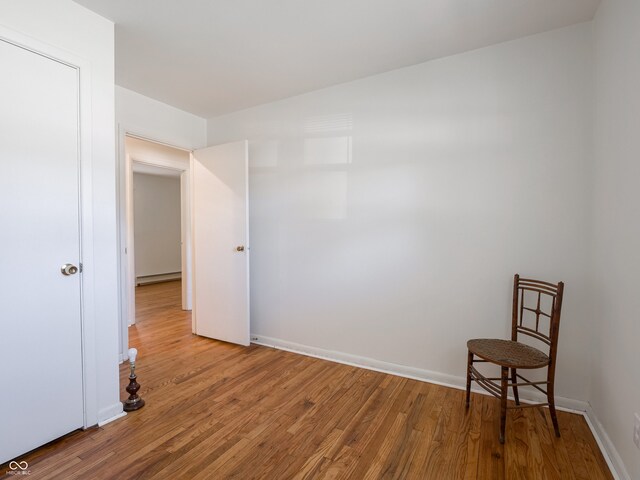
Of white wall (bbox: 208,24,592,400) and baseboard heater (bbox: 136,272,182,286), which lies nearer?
white wall (bbox: 208,24,592,400)

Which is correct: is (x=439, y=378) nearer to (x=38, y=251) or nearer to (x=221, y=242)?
(x=221, y=242)

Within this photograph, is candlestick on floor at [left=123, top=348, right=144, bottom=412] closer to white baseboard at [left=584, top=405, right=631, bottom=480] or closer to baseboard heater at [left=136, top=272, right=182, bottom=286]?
white baseboard at [left=584, top=405, right=631, bottom=480]

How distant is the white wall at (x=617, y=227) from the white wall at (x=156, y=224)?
292 inches

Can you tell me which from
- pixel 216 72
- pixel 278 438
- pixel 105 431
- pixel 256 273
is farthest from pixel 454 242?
pixel 105 431

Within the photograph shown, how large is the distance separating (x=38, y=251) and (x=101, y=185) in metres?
0.50

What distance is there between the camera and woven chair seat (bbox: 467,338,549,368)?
1768 mm

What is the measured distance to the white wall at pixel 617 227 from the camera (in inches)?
56.7

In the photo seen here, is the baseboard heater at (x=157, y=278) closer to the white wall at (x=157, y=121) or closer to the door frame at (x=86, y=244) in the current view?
the white wall at (x=157, y=121)

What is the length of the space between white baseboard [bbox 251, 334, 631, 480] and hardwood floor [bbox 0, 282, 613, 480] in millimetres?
61

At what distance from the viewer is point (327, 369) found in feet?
9.09

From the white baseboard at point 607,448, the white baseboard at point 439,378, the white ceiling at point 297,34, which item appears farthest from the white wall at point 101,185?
the white baseboard at point 607,448

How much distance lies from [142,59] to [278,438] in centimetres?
286

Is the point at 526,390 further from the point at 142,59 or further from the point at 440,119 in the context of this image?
the point at 142,59

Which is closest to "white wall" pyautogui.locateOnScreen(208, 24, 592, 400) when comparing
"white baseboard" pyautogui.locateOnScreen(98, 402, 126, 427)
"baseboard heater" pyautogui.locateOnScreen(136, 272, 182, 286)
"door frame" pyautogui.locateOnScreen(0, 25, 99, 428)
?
"white baseboard" pyautogui.locateOnScreen(98, 402, 126, 427)
